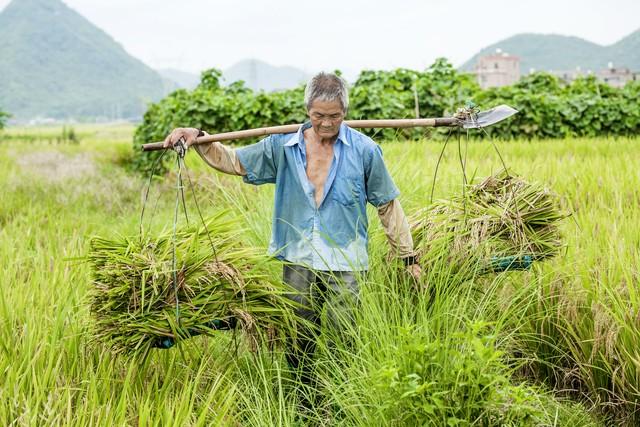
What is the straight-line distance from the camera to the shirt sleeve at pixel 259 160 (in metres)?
2.75

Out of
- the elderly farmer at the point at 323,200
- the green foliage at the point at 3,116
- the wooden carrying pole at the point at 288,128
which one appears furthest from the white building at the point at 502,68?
the elderly farmer at the point at 323,200

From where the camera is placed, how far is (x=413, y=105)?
9.97 m

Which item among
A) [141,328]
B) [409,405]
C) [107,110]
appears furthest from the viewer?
[107,110]

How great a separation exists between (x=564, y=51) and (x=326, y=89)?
433ft

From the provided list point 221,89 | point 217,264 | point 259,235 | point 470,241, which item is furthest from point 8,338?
point 221,89

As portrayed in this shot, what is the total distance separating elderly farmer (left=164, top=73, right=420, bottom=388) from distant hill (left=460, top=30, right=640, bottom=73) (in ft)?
350

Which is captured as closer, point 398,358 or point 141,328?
point 398,358

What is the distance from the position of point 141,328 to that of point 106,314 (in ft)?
0.47

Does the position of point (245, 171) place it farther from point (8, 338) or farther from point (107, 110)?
point (107, 110)

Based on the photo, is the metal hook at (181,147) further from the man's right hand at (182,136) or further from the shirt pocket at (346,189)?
the shirt pocket at (346,189)

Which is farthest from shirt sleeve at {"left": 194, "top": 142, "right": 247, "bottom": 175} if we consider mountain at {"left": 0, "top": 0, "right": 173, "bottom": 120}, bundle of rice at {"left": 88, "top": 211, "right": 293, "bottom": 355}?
mountain at {"left": 0, "top": 0, "right": 173, "bottom": 120}

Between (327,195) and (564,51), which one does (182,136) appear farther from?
(564,51)

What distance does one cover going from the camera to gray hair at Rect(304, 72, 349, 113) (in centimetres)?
248

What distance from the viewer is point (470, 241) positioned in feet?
9.23
